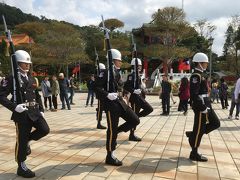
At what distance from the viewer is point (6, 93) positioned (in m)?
4.99

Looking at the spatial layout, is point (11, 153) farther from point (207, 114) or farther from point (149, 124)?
point (149, 124)

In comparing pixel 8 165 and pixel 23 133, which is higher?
pixel 23 133

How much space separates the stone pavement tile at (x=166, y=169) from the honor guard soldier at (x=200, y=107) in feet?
1.87

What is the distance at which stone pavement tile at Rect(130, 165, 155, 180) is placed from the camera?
5.21 m

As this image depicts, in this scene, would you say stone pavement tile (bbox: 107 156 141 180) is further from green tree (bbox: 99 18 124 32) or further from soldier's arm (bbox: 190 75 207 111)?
green tree (bbox: 99 18 124 32)

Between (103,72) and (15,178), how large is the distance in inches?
91.3

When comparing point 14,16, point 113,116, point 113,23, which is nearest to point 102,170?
point 113,116

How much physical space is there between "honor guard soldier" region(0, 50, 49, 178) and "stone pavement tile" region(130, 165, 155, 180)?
A: 1.62 meters

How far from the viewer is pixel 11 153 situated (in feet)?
21.7

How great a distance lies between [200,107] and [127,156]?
172 centimetres

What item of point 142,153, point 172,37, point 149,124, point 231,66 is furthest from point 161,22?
point 142,153

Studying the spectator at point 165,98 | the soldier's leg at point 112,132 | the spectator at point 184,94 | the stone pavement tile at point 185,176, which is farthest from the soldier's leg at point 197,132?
the spectator at point 184,94

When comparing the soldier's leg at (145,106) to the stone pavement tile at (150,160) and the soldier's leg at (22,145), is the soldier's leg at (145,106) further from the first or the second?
the soldier's leg at (22,145)

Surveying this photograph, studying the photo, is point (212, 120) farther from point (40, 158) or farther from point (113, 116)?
point (40, 158)
